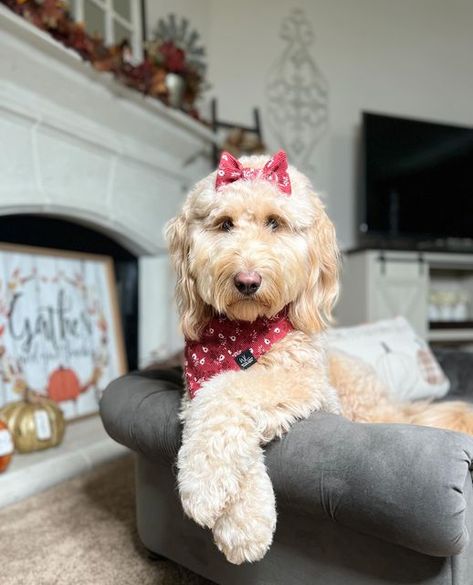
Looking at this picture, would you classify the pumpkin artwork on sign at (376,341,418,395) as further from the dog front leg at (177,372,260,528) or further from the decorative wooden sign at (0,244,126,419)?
the decorative wooden sign at (0,244,126,419)

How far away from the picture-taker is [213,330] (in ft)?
4.11

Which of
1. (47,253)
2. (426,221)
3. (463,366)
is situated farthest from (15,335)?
(426,221)

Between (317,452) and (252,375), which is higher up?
(252,375)

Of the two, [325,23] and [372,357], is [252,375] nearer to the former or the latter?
[372,357]

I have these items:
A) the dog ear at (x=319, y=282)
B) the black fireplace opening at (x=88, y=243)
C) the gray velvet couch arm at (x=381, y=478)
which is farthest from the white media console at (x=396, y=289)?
the gray velvet couch arm at (x=381, y=478)

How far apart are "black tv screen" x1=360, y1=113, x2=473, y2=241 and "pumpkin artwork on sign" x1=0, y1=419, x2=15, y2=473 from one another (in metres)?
2.93

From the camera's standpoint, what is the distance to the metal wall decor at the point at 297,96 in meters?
4.22

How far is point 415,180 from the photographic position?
413cm

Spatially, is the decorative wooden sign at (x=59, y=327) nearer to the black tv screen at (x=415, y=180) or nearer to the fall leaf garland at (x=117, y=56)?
the fall leaf garland at (x=117, y=56)

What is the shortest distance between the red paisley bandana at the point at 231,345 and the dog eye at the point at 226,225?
0.71 feet

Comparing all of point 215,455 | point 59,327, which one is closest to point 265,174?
point 215,455

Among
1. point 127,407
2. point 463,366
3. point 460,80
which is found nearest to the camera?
point 127,407

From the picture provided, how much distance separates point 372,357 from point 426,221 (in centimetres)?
229

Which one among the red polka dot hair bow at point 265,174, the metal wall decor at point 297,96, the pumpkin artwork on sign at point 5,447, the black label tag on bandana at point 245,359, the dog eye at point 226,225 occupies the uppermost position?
the metal wall decor at point 297,96
